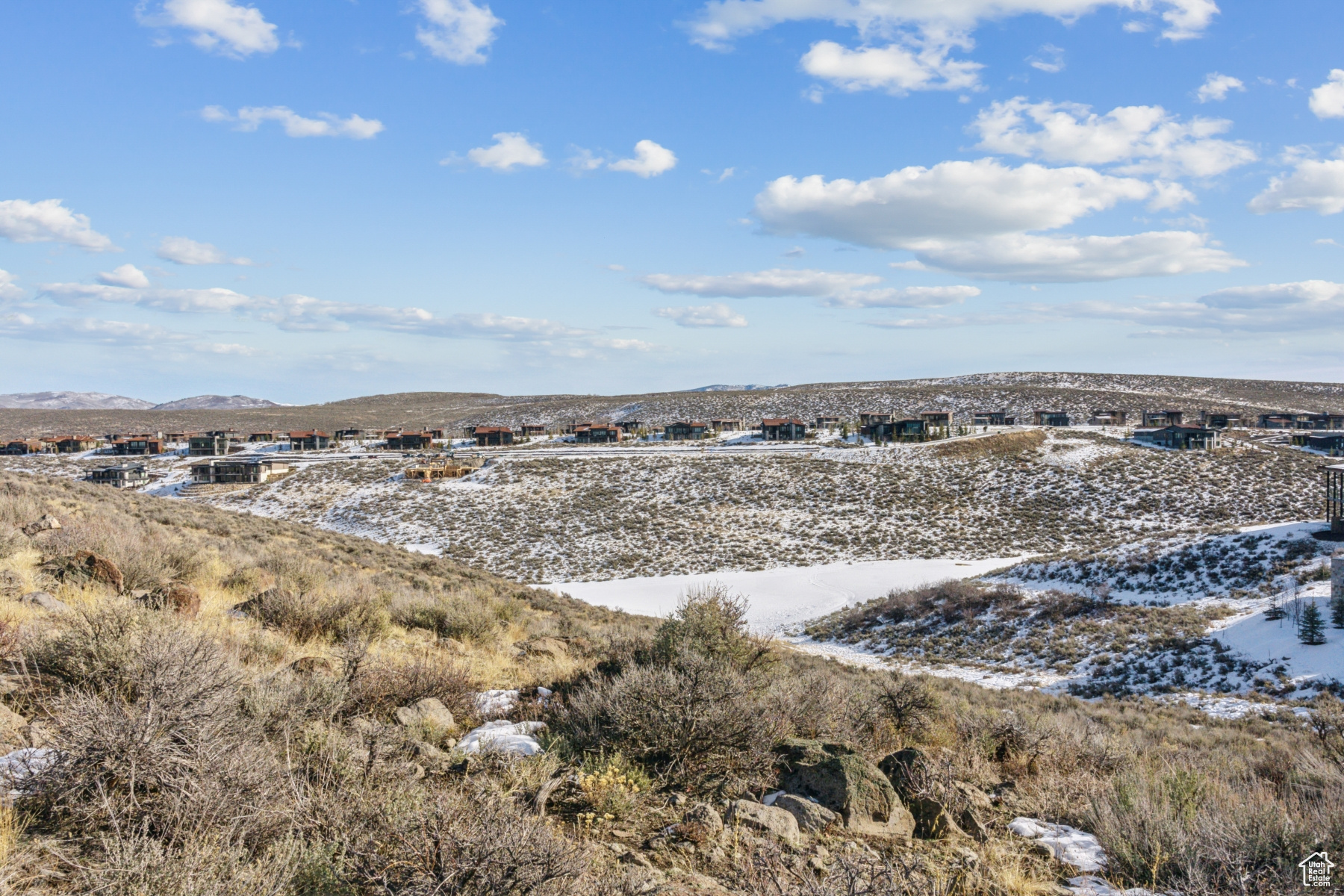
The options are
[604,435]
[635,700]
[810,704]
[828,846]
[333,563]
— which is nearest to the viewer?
[828,846]

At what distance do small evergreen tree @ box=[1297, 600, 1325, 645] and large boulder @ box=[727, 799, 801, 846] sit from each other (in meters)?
20.3

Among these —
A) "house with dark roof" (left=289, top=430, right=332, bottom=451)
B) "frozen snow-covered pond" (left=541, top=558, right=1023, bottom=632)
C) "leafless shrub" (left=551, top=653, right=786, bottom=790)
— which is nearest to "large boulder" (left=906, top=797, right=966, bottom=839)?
"leafless shrub" (left=551, top=653, right=786, bottom=790)

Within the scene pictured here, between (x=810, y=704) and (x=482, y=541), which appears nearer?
(x=810, y=704)

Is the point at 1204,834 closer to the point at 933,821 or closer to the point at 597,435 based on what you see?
the point at 933,821

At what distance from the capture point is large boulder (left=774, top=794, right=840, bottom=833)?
4680 mm

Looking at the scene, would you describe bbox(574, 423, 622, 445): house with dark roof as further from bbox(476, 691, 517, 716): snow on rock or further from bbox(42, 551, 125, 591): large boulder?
bbox(476, 691, 517, 716): snow on rock

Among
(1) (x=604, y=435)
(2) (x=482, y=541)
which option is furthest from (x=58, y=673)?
(1) (x=604, y=435)

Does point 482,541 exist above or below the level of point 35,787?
below

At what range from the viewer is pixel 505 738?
5.89m

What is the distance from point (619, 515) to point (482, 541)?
9.30 m

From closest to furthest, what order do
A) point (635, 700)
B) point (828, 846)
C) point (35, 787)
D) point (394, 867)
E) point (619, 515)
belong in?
point (394, 867), point (35, 787), point (828, 846), point (635, 700), point (619, 515)

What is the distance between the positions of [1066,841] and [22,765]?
692 centimetres

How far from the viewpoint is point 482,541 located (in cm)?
4028

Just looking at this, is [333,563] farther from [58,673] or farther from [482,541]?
[482,541]
